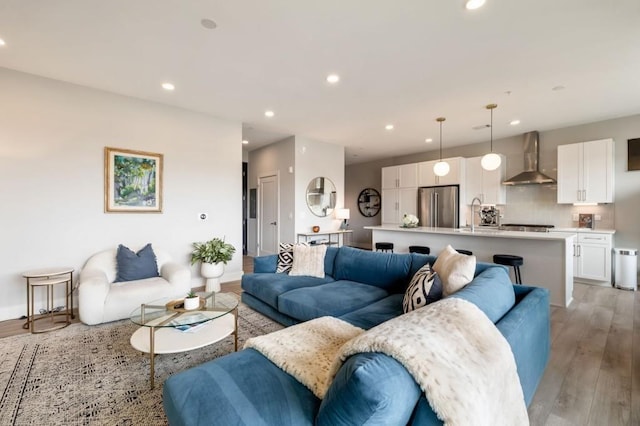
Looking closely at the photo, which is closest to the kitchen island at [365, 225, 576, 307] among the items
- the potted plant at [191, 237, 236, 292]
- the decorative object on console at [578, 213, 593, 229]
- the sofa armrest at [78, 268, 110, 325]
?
the decorative object on console at [578, 213, 593, 229]

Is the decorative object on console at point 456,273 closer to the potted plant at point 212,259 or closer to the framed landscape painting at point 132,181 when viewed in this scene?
the potted plant at point 212,259

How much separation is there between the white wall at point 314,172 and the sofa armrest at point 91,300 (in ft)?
12.0

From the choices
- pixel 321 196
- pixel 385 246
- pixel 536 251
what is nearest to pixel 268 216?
pixel 321 196

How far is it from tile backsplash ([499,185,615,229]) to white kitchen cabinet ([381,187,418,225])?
6.37ft

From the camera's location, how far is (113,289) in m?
3.15

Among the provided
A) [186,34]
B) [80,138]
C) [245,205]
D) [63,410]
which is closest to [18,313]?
[80,138]

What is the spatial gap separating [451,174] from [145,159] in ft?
20.2

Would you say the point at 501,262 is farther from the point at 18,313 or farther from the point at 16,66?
the point at 16,66

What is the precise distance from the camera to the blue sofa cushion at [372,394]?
2.87 ft

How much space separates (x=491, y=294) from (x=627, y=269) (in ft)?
15.3

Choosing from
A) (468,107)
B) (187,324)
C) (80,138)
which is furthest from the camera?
(468,107)

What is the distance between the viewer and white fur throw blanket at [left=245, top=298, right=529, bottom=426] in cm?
94

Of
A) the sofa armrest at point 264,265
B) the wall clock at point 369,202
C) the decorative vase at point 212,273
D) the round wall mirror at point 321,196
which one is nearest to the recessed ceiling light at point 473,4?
the sofa armrest at point 264,265

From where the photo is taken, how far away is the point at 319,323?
200cm
